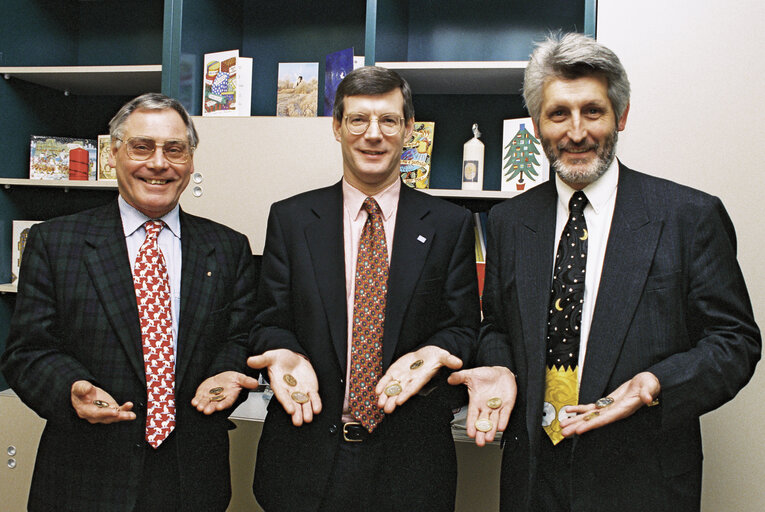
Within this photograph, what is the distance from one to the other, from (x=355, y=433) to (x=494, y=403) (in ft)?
1.27

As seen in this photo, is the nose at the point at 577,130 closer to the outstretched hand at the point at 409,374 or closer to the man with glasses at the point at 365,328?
the man with glasses at the point at 365,328

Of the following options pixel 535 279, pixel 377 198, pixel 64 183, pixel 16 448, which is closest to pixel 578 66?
pixel 535 279

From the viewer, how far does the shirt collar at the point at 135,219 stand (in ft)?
→ 5.55

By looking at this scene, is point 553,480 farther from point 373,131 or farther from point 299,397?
point 373,131

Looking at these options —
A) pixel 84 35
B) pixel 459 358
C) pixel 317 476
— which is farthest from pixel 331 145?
pixel 84 35

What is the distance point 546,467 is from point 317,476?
572mm

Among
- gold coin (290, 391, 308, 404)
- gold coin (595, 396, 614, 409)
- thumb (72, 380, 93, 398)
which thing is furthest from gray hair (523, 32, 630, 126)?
thumb (72, 380, 93, 398)

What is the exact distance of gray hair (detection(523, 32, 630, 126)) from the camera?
1.42m

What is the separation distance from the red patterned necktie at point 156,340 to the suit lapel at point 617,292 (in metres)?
1.05

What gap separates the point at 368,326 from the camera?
1.63m

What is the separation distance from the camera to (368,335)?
1.63 m

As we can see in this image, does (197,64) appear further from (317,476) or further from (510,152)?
(317,476)

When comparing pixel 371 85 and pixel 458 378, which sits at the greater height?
pixel 371 85

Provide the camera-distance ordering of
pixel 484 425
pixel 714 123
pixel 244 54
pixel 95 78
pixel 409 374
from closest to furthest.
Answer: pixel 484 425, pixel 409 374, pixel 714 123, pixel 95 78, pixel 244 54
